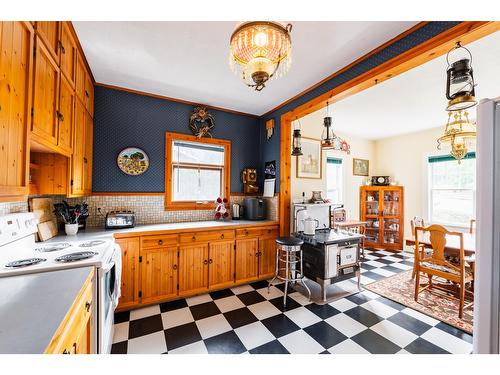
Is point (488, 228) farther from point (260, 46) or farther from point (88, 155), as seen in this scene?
point (88, 155)

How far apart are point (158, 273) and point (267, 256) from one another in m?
1.51

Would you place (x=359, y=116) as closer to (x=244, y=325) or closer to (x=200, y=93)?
(x=200, y=93)

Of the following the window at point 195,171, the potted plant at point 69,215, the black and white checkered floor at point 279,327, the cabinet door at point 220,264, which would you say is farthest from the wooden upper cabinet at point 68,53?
the black and white checkered floor at point 279,327

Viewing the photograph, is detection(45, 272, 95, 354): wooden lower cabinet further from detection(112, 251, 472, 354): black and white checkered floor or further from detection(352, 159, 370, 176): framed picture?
detection(352, 159, 370, 176): framed picture

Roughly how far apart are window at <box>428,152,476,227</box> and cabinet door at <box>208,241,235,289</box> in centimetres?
461

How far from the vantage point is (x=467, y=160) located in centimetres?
408

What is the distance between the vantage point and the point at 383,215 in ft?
16.1

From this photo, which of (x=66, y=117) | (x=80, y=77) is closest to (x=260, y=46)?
(x=66, y=117)

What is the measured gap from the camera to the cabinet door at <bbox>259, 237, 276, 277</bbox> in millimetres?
3109

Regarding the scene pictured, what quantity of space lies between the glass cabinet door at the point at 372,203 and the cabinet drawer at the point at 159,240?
4.59m

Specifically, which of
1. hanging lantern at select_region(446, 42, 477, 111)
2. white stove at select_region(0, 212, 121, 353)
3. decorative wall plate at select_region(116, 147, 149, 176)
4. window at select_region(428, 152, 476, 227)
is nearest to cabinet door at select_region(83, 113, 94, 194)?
decorative wall plate at select_region(116, 147, 149, 176)

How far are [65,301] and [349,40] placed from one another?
259 cm

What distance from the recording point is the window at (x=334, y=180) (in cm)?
496

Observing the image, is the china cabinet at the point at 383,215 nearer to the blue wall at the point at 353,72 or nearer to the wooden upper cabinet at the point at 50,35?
the blue wall at the point at 353,72
